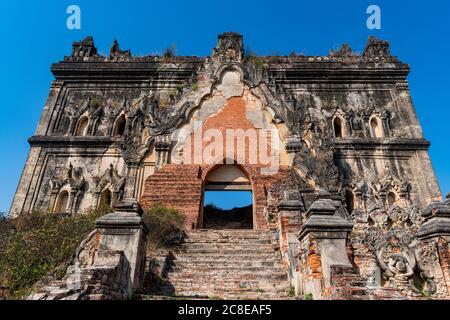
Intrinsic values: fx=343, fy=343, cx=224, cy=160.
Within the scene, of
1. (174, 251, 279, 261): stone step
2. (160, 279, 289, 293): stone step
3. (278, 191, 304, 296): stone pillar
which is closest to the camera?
(160, 279, 289, 293): stone step

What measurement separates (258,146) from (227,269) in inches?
270

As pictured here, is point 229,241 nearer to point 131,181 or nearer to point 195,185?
point 195,185

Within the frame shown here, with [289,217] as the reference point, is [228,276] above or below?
below

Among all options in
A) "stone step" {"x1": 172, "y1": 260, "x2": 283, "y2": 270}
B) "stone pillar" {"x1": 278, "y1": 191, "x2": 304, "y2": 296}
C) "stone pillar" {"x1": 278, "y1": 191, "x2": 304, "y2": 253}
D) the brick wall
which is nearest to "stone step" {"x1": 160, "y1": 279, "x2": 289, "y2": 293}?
"stone pillar" {"x1": 278, "y1": 191, "x2": 304, "y2": 296}

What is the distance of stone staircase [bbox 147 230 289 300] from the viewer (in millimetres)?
7598

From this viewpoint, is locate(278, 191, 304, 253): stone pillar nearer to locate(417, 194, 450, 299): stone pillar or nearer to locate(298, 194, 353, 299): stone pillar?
locate(298, 194, 353, 299): stone pillar

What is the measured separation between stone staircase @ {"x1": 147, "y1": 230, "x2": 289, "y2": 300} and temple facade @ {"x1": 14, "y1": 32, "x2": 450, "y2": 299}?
1.17 feet

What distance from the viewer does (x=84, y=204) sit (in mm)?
16141

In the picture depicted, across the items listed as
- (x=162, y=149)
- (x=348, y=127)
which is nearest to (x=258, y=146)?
(x=162, y=149)

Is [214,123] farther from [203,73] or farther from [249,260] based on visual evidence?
[249,260]

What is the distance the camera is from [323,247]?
6715 millimetres
